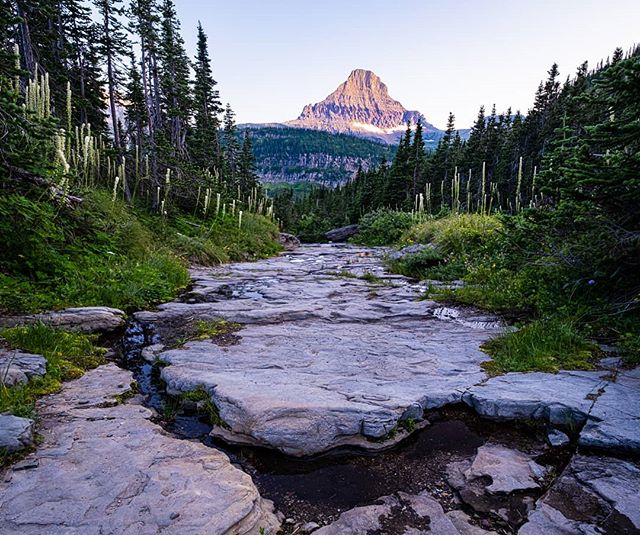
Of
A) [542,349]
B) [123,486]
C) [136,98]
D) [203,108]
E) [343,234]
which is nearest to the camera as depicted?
[123,486]

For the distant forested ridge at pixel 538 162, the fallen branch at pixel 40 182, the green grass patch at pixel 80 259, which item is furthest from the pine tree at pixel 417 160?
the fallen branch at pixel 40 182

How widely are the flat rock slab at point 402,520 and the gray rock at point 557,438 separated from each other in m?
1.23

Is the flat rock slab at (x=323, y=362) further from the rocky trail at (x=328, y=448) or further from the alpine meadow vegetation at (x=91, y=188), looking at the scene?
the alpine meadow vegetation at (x=91, y=188)

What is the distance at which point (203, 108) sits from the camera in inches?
1401

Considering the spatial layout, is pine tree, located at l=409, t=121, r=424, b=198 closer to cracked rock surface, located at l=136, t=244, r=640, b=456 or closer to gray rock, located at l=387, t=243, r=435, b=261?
gray rock, located at l=387, t=243, r=435, b=261

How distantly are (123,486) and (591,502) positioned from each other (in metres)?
2.98

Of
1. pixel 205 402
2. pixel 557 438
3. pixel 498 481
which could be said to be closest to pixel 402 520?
pixel 498 481

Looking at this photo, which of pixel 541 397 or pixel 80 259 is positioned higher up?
pixel 80 259

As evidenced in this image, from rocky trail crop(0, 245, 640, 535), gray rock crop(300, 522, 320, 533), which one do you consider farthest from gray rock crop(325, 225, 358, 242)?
gray rock crop(300, 522, 320, 533)

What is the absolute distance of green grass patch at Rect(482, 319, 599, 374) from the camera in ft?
13.8

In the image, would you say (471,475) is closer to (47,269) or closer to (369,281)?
(47,269)

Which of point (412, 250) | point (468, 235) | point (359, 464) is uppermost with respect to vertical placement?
point (468, 235)

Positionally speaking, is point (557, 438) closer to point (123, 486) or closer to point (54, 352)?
point (123, 486)

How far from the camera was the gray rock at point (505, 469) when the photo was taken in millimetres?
2514
